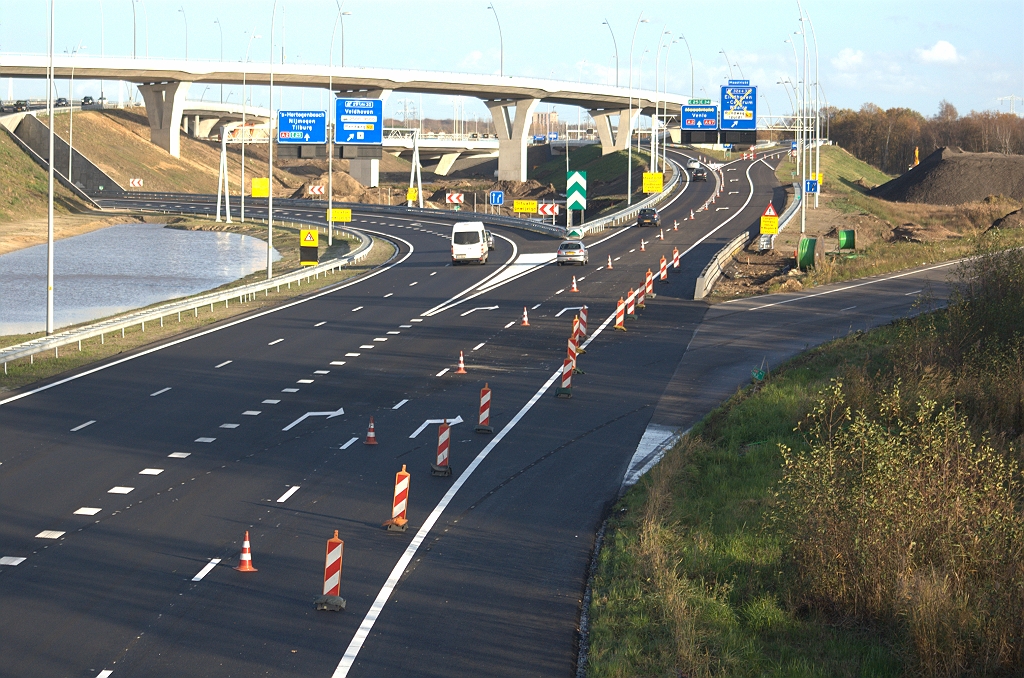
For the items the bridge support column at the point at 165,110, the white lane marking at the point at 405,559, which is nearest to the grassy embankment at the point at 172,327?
the white lane marking at the point at 405,559

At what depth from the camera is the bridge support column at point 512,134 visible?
131000mm

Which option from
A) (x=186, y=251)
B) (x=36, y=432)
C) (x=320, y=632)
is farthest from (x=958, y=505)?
(x=186, y=251)

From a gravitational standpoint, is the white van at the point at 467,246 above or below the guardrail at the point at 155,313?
above

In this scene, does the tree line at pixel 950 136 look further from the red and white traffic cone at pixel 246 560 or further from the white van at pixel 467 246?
the red and white traffic cone at pixel 246 560

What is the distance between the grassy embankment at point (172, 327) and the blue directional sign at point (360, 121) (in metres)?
11.6

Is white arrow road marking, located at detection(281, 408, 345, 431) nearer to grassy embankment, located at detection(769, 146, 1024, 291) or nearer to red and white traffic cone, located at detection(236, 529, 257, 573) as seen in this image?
red and white traffic cone, located at detection(236, 529, 257, 573)

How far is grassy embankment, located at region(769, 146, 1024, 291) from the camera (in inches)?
1818

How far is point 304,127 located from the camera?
78.2 m

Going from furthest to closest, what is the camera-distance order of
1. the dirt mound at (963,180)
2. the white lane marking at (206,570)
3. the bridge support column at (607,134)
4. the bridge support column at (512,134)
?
1. the bridge support column at (607,134)
2. the bridge support column at (512,134)
3. the dirt mound at (963,180)
4. the white lane marking at (206,570)

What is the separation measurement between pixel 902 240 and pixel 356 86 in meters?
76.1

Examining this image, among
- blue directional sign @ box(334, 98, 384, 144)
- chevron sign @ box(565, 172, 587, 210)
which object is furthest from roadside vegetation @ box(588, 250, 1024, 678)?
blue directional sign @ box(334, 98, 384, 144)

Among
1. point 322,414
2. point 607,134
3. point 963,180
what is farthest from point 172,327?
point 607,134

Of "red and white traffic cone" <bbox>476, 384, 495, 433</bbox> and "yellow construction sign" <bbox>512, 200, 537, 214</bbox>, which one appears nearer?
"red and white traffic cone" <bbox>476, 384, 495, 433</bbox>

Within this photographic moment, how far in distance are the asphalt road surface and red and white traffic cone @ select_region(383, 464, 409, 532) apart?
22cm
